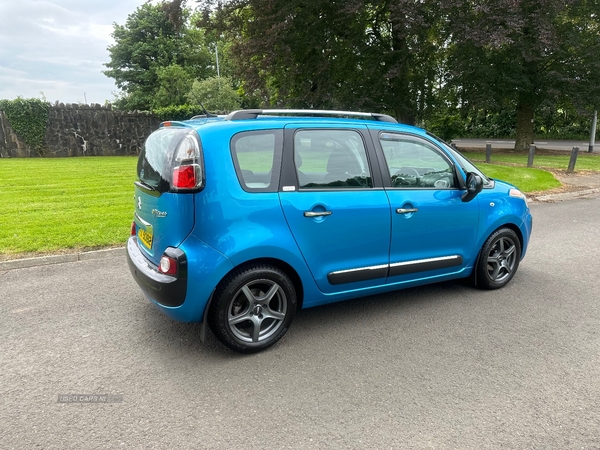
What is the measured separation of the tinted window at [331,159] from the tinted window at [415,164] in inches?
11.0


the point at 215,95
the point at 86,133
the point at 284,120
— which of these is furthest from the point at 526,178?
the point at 215,95

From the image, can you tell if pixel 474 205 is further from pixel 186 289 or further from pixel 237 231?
pixel 186 289

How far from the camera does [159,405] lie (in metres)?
2.72

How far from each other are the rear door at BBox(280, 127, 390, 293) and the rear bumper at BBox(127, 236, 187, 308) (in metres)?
0.88

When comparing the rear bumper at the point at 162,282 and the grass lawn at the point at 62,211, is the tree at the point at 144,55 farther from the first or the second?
the rear bumper at the point at 162,282

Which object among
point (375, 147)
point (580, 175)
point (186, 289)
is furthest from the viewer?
point (580, 175)

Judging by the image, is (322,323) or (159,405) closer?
(159,405)

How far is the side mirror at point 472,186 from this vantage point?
4.13 meters

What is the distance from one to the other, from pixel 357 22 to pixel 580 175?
34.5 feet

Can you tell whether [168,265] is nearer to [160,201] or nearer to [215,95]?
[160,201]

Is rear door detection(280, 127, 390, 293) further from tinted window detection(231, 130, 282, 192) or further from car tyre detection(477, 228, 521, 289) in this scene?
car tyre detection(477, 228, 521, 289)

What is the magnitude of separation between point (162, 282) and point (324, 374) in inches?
51.3

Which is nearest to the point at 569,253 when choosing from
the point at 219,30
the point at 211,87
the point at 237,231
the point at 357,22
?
the point at 237,231

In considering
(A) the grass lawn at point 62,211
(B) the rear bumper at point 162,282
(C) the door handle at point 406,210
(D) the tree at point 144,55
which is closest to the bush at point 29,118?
(A) the grass lawn at point 62,211
